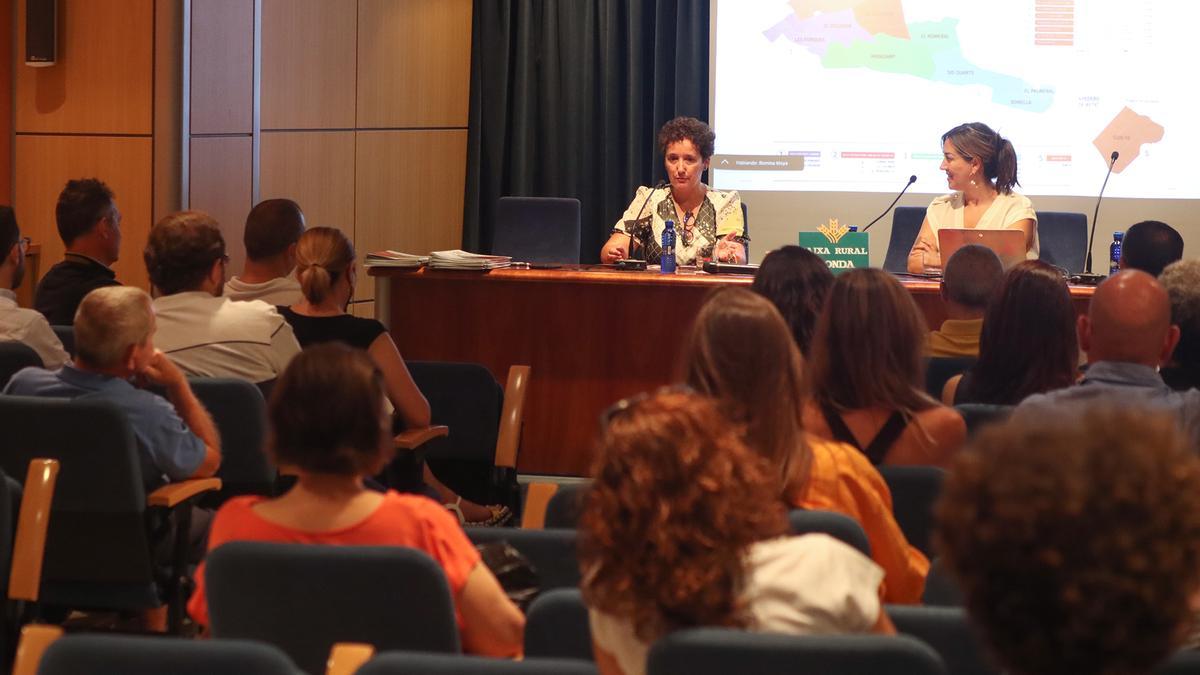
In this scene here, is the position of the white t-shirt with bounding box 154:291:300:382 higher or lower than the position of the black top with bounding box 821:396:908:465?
higher

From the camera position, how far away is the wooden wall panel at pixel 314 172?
689cm

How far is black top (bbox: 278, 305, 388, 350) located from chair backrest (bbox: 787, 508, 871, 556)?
203cm

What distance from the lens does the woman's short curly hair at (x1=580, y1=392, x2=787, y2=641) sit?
5.09 feet

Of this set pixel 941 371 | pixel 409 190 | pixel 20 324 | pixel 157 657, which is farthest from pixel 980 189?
pixel 157 657

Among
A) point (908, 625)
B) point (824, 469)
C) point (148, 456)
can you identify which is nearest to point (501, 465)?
point (148, 456)

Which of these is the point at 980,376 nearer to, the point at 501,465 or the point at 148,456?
the point at 501,465

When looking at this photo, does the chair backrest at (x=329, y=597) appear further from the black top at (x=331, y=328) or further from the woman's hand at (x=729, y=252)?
the woman's hand at (x=729, y=252)

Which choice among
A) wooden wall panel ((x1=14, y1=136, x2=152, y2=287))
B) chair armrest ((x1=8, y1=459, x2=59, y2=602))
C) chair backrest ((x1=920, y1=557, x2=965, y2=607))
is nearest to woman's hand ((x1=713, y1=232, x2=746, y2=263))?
wooden wall panel ((x1=14, y1=136, x2=152, y2=287))

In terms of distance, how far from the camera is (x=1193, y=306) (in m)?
3.23

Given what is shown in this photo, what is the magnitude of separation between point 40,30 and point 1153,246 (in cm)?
466

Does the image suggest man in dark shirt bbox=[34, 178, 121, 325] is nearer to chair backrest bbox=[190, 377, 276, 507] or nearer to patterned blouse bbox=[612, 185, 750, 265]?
chair backrest bbox=[190, 377, 276, 507]

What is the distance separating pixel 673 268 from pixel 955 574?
14.7 ft

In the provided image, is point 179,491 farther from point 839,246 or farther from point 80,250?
point 839,246

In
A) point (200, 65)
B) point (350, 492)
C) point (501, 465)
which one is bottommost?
point (501, 465)
